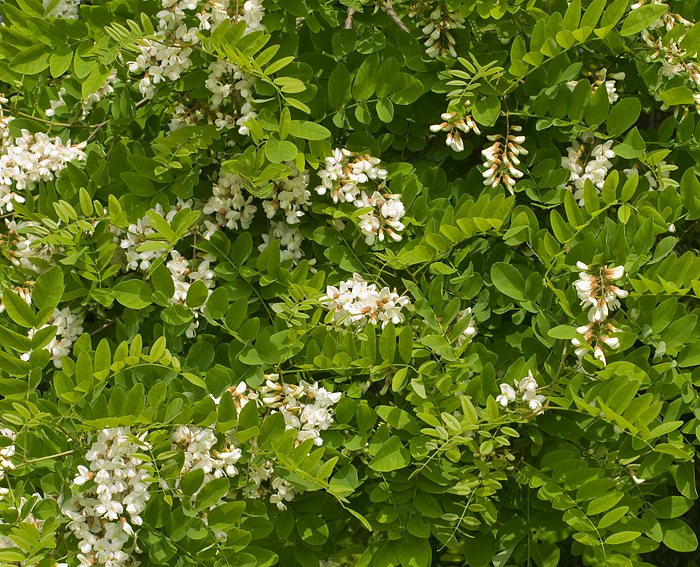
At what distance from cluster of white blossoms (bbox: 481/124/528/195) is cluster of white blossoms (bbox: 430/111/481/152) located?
43 millimetres

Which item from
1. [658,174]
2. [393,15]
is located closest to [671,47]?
[658,174]

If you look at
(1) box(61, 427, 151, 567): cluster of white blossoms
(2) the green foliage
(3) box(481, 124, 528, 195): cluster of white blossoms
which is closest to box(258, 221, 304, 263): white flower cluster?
(2) the green foliage

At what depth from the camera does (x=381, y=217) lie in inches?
62.4

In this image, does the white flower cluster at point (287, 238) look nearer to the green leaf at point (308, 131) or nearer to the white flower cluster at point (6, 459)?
the green leaf at point (308, 131)

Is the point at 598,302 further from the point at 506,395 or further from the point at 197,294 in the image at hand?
the point at 197,294

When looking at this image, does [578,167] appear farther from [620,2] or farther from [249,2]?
[249,2]

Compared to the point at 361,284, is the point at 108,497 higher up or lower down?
lower down

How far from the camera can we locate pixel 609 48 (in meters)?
1.66

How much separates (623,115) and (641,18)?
0.16m

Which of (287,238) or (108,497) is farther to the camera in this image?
(287,238)

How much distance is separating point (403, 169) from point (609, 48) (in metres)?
0.44

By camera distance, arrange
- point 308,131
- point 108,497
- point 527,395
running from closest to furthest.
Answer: point 108,497 < point 527,395 < point 308,131

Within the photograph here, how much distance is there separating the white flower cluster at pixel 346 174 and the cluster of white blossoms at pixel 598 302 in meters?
0.41

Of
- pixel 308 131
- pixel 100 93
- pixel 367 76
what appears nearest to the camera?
pixel 308 131
